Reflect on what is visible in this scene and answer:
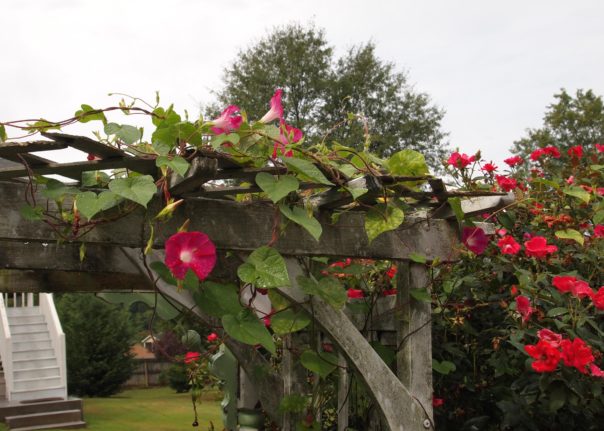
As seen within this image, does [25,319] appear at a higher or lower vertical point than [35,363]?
higher

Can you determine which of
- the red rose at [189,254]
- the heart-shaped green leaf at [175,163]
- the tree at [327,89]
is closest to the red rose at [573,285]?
the red rose at [189,254]

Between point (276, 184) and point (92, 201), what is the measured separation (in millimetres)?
489

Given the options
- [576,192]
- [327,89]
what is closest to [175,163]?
[576,192]

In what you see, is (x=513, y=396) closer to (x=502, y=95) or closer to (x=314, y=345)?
(x=314, y=345)

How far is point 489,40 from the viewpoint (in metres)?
5.23

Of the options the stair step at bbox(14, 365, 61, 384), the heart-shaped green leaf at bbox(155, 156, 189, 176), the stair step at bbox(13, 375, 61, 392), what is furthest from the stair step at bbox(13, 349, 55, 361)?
the heart-shaped green leaf at bbox(155, 156, 189, 176)

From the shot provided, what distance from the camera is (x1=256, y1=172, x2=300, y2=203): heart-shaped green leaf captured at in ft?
6.72

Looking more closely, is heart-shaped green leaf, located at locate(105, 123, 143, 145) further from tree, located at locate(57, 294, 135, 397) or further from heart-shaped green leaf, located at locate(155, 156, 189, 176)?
tree, located at locate(57, 294, 135, 397)

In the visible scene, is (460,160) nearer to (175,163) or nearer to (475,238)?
(475,238)

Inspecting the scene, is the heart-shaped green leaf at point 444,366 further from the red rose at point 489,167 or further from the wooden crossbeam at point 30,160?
the wooden crossbeam at point 30,160

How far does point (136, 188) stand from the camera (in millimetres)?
1901

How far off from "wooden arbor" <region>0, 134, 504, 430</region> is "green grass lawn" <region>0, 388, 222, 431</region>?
6.49 m

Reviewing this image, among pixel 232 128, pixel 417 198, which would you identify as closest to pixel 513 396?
pixel 417 198

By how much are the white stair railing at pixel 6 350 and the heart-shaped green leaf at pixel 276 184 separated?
10260mm
